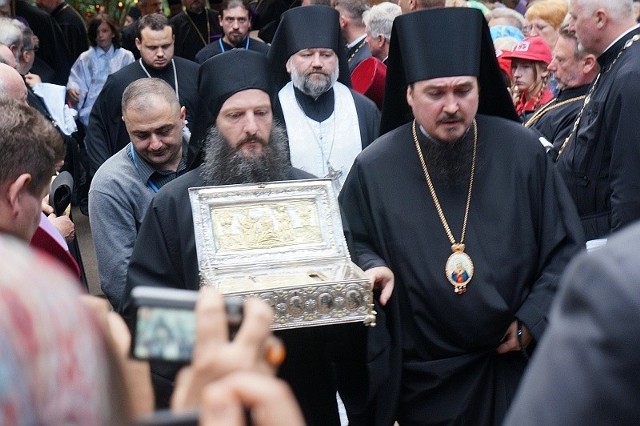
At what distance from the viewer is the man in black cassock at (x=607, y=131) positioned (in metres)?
4.99

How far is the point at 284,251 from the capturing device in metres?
3.73

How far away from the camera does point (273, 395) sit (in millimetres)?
1121

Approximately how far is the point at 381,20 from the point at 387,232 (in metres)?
4.05

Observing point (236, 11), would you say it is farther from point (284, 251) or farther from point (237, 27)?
point (284, 251)

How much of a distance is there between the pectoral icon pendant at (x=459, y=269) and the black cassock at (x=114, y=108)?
4363 millimetres

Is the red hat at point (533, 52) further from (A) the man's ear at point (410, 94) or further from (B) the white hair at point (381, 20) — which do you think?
(A) the man's ear at point (410, 94)

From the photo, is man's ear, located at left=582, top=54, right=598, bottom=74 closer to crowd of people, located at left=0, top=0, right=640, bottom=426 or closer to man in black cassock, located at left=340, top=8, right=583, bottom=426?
crowd of people, located at left=0, top=0, right=640, bottom=426

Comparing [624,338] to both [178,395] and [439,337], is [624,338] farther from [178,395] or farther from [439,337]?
[439,337]

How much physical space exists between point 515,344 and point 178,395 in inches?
114

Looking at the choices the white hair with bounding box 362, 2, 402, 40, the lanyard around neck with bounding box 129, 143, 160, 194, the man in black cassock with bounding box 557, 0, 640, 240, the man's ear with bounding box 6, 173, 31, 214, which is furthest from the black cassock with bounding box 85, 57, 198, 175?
the man's ear with bounding box 6, 173, 31, 214

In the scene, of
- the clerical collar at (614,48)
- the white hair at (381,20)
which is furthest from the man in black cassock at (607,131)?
the white hair at (381,20)

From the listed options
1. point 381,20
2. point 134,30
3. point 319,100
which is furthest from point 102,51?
point 319,100

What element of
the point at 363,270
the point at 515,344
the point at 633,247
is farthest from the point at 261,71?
the point at 633,247

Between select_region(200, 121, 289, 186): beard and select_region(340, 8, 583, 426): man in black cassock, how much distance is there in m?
0.30
